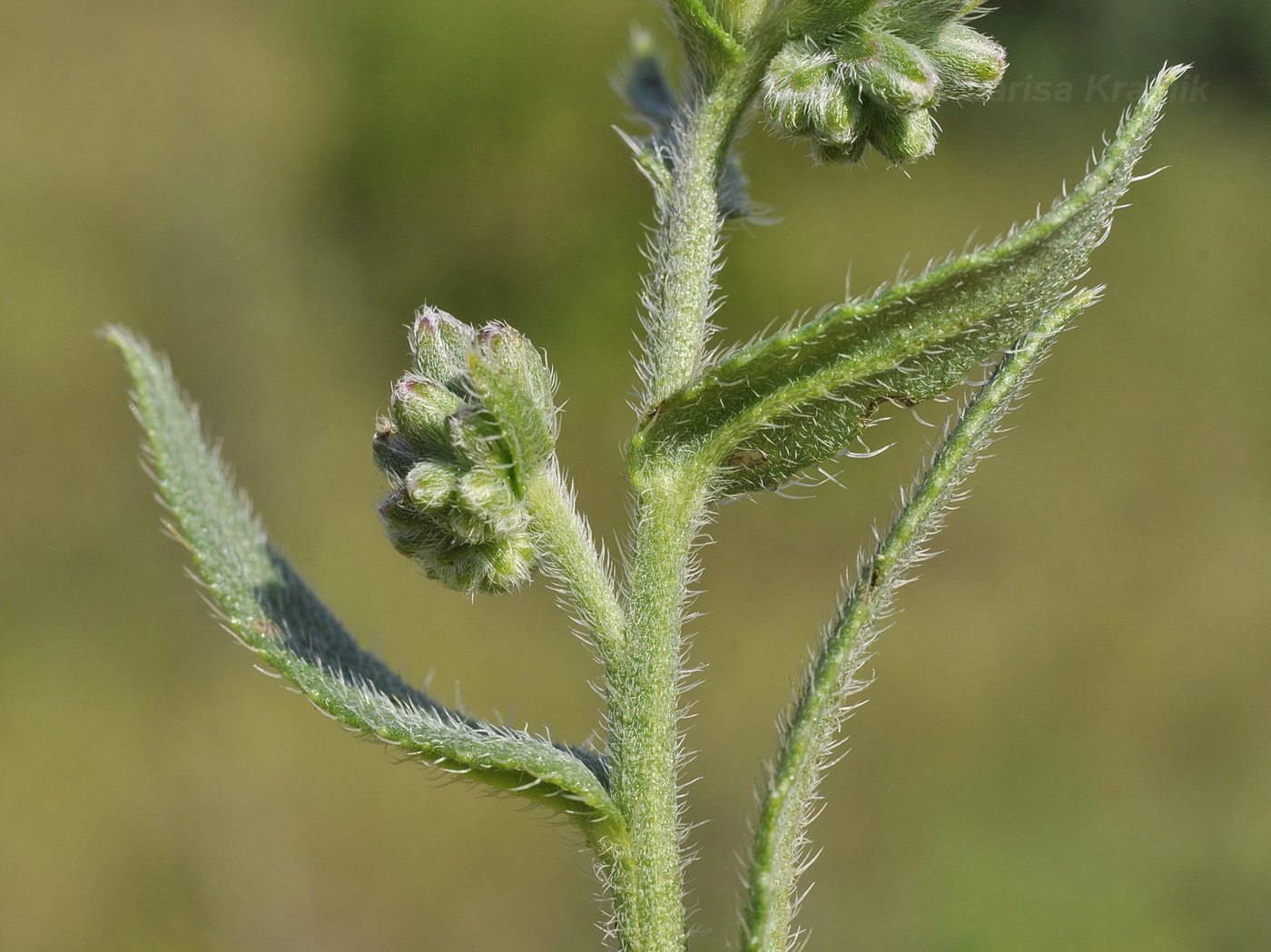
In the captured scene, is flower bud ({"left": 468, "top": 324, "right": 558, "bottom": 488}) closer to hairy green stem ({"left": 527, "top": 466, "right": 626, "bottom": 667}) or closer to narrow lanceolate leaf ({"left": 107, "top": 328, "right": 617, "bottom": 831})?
hairy green stem ({"left": 527, "top": 466, "right": 626, "bottom": 667})

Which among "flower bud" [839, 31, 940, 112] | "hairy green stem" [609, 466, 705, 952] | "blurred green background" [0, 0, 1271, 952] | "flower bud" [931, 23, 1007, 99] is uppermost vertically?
"blurred green background" [0, 0, 1271, 952]

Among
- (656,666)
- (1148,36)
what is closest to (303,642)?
(656,666)

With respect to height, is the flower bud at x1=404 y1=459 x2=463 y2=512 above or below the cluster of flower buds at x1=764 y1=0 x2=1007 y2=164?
below

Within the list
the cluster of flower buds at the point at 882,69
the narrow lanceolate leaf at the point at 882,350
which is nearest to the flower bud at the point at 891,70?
the cluster of flower buds at the point at 882,69

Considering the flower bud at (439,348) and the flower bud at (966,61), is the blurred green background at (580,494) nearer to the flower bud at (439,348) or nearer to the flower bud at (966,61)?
the flower bud at (439,348)

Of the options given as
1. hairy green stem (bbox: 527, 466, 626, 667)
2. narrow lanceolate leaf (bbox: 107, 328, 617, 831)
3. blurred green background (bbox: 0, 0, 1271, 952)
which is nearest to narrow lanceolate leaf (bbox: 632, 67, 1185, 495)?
hairy green stem (bbox: 527, 466, 626, 667)

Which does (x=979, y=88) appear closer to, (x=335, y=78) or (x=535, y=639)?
(x=535, y=639)
